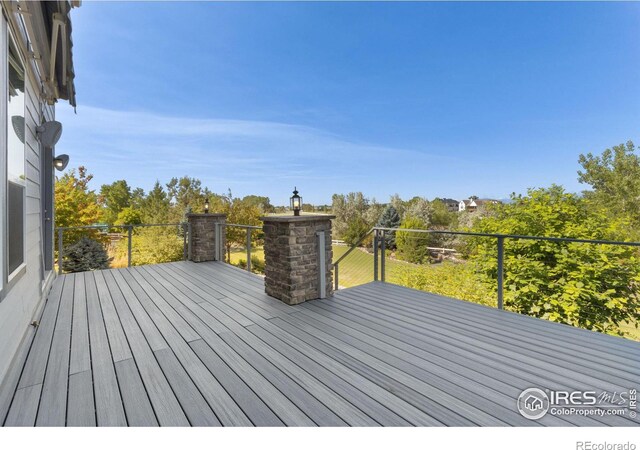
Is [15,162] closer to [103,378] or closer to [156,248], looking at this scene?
[103,378]

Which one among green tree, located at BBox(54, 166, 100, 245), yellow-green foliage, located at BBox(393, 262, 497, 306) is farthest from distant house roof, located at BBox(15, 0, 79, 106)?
green tree, located at BBox(54, 166, 100, 245)

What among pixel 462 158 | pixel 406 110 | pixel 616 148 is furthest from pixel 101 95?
pixel 462 158

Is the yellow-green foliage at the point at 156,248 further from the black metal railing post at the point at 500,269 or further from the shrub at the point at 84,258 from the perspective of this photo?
the black metal railing post at the point at 500,269

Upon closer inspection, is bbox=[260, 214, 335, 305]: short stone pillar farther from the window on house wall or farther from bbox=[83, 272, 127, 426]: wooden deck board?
the window on house wall

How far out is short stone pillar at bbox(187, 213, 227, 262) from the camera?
6.02 metres

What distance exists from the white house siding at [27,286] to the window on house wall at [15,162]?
0.19 m

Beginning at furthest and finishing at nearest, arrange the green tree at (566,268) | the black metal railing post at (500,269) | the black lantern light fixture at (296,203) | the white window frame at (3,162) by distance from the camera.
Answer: the green tree at (566,268), the black lantern light fixture at (296,203), the black metal railing post at (500,269), the white window frame at (3,162)

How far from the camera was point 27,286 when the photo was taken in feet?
8.69

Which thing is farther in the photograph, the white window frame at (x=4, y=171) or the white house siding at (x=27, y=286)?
the white house siding at (x=27, y=286)

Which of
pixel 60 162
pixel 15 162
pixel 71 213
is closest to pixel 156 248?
pixel 71 213

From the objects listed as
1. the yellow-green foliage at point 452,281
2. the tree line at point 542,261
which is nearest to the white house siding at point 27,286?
the tree line at point 542,261

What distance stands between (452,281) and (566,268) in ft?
8.43

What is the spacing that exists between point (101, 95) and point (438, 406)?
67.1 feet

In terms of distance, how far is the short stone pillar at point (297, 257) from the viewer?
132 inches
